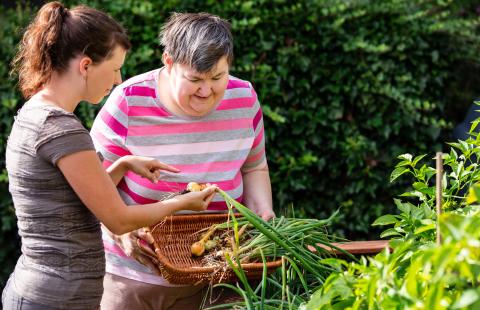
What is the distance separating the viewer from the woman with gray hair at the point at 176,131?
2375 millimetres

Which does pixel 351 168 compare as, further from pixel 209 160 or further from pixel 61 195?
pixel 61 195

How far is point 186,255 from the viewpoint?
232 centimetres

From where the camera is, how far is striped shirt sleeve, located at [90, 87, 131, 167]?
2.40 m

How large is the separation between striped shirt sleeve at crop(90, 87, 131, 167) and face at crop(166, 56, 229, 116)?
0.16 meters

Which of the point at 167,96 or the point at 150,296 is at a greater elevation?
the point at 167,96

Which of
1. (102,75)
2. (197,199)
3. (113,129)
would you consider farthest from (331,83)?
(102,75)

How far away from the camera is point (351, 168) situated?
4.36 m

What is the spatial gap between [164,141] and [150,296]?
1.55 ft

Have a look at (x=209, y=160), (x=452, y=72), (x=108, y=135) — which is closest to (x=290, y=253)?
(x=209, y=160)

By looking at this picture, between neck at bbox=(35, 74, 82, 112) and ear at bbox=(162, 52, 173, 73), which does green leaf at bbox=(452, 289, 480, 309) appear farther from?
ear at bbox=(162, 52, 173, 73)

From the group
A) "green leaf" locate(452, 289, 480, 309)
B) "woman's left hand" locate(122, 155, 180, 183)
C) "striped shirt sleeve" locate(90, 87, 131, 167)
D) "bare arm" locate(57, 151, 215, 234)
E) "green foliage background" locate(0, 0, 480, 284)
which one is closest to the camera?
"green leaf" locate(452, 289, 480, 309)

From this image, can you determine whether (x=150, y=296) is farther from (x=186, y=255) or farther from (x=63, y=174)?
(x=63, y=174)

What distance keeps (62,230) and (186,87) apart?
597 millimetres

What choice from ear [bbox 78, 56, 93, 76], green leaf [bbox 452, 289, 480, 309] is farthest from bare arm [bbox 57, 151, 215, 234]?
green leaf [bbox 452, 289, 480, 309]
